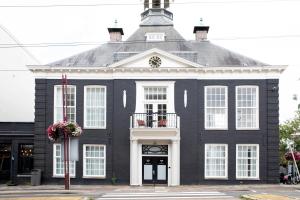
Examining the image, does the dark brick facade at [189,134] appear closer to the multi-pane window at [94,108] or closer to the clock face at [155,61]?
the multi-pane window at [94,108]

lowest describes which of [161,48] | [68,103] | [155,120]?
[155,120]

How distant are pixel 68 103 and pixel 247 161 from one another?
1263 centimetres

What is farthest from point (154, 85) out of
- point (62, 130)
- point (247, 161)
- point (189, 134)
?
point (247, 161)

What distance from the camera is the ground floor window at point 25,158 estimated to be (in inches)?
1537

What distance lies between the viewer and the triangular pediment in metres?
35.9

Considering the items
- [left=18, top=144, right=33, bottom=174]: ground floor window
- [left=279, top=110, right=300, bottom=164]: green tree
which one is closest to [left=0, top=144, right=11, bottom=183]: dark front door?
[left=18, top=144, right=33, bottom=174]: ground floor window

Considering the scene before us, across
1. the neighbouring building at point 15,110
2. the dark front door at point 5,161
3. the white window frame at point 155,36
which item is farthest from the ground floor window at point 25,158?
the white window frame at point 155,36

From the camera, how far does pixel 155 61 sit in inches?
1426

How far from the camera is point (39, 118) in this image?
121ft

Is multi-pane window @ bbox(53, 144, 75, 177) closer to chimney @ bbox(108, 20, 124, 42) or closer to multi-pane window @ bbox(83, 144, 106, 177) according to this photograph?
multi-pane window @ bbox(83, 144, 106, 177)

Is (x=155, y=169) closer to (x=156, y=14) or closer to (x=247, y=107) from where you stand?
(x=247, y=107)

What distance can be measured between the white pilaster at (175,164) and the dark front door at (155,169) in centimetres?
72

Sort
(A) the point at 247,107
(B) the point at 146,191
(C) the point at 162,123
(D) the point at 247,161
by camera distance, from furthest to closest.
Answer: (A) the point at 247,107
(D) the point at 247,161
(C) the point at 162,123
(B) the point at 146,191

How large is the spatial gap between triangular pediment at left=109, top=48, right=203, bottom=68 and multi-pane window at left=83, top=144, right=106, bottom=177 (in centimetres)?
599
